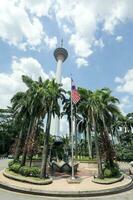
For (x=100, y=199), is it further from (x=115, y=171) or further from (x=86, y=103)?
(x=86, y=103)

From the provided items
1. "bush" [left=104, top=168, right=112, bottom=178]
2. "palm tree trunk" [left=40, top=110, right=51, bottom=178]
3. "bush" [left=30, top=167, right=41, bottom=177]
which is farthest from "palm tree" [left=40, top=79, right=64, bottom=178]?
"bush" [left=104, top=168, right=112, bottom=178]

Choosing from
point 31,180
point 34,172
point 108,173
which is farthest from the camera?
point 108,173

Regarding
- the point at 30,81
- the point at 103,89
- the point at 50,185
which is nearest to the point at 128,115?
the point at 103,89

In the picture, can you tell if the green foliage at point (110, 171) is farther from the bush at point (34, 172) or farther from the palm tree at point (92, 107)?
the bush at point (34, 172)

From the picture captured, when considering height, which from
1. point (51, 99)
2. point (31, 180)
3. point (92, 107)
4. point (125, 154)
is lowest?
point (31, 180)

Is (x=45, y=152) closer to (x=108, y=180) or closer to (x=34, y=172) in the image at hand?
(x=34, y=172)


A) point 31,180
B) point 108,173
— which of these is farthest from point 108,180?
point 31,180

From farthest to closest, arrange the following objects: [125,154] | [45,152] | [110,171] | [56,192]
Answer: [125,154] → [110,171] → [45,152] → [56,192]

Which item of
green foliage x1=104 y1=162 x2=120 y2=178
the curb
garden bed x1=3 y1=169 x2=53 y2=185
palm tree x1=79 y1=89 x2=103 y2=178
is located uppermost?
palm tree x1=79 y1=89 x2=103 y2=178

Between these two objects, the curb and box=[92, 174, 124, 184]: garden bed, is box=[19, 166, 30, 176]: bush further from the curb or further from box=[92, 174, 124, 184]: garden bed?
box=[92, 174, 124, 184]: garden bed

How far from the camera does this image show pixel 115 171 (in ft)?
88.2

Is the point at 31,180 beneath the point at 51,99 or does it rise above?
beneath

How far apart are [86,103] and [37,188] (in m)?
11.4

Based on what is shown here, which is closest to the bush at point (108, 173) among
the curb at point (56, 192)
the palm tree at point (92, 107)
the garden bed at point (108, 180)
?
the garden bed at point (108, 180)
